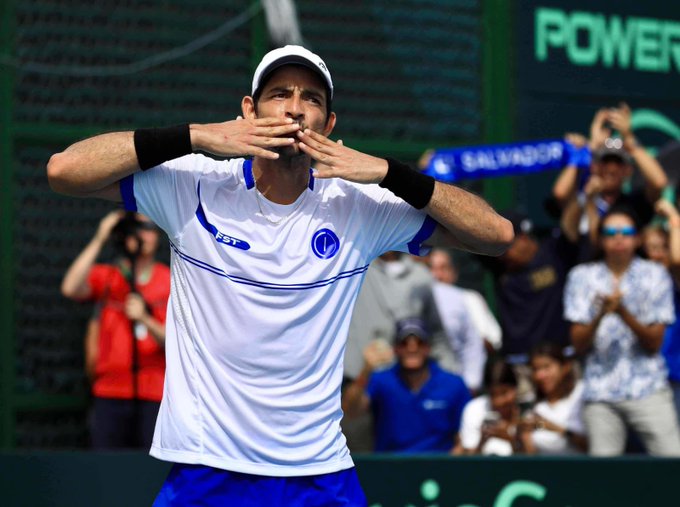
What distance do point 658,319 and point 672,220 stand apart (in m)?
0.70

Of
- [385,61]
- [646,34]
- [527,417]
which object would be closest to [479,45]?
[385,61]

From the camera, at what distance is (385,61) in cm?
1027

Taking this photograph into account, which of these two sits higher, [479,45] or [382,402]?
[479,45]

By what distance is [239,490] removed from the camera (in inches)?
161

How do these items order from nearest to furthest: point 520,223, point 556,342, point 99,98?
point 556,342 < point 520,223 < point 99,98

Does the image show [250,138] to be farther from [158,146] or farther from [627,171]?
[627,171]

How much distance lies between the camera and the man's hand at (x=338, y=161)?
160 inches

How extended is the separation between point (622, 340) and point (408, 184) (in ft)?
12.7

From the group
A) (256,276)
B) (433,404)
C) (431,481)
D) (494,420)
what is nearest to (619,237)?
(494,420)

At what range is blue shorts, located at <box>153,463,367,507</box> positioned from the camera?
13.4 ft

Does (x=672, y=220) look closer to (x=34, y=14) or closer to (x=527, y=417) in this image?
(x=527, y=417)

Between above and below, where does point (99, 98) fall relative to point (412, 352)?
above

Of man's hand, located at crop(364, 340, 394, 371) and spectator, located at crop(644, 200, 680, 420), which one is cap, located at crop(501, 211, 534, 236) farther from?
man's hand, located at crop(364, 340, 394, 371)

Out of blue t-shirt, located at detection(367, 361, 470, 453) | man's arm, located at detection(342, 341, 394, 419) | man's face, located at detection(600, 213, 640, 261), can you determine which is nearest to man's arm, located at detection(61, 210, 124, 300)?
man's arm, located at detection(342, 341, 394, 419)
